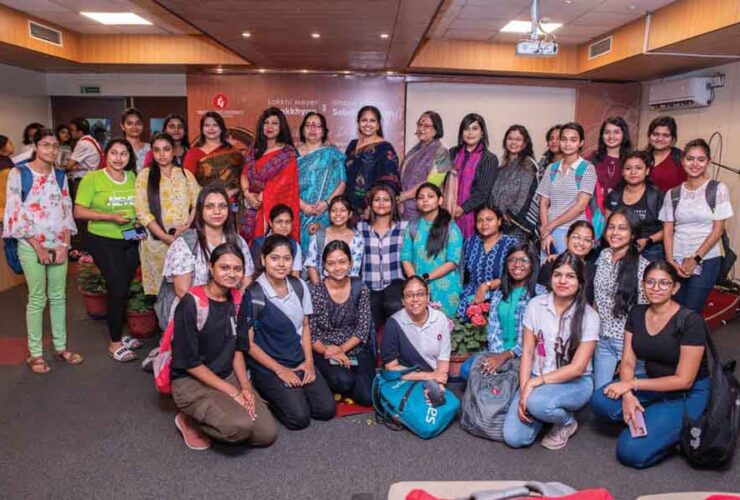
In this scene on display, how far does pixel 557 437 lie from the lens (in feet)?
9.44

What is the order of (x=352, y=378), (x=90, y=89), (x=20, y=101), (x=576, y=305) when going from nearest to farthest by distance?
(x=576, y=305), (x=352, y=378), (x=20, y=101), (x=90, y=89)

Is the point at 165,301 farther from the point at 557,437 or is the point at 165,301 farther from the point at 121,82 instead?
the point at 121,82

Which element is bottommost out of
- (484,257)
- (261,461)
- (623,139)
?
(261,461)

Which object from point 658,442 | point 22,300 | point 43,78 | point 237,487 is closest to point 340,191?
point 237,487

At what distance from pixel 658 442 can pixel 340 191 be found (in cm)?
249

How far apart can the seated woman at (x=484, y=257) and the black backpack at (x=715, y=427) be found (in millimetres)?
1272

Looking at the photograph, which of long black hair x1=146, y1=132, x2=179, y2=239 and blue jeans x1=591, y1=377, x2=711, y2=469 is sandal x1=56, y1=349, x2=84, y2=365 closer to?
long black hair x1=146, y1=132, x2=179, y2=239

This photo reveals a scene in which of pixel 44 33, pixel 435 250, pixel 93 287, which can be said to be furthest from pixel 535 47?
pixel 44 33

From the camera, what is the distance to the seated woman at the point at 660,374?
2646 millimetres

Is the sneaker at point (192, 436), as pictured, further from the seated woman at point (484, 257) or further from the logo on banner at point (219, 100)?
the logo on banner at point (219, 100)

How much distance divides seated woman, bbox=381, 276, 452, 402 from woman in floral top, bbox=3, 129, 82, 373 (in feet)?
6.82

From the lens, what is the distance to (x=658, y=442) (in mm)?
2646

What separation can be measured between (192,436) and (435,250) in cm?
177

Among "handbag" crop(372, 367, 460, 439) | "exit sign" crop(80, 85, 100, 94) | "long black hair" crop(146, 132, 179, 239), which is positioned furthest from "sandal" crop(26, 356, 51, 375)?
"exit sign" crop(80, 85, 100, 94)
